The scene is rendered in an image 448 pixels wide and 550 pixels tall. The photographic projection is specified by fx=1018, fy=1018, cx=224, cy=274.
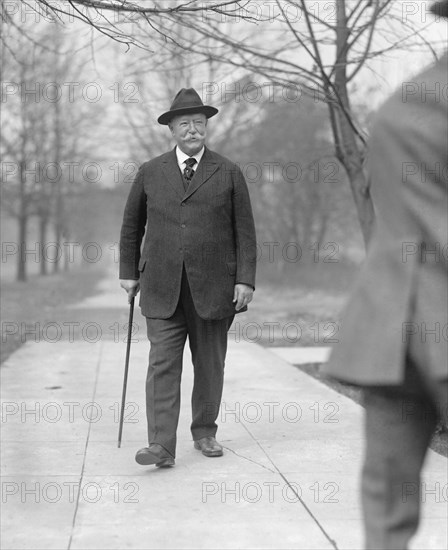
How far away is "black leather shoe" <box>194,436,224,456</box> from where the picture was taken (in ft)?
19.4

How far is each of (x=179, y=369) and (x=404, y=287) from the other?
372 cm

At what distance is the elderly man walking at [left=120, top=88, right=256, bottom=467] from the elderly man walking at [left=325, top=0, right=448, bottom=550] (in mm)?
3467

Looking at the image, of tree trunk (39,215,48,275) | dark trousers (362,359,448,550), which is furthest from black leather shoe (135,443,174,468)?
tree trunk (39,215,48,275)

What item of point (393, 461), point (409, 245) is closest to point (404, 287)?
point (409, 245)

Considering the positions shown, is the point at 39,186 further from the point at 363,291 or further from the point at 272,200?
the point at 363,291

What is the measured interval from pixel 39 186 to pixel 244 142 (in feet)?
34.0

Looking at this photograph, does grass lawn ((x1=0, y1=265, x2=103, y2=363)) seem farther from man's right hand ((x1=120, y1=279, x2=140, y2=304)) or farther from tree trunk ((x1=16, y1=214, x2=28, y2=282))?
man's right hand ((x1=120, y1=279, x2=140, y2=304))

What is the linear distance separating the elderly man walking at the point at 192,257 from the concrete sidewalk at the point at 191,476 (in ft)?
1.50

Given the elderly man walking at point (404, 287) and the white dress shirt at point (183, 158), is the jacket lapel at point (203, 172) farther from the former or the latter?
the elderly man walking at point (404, 287)

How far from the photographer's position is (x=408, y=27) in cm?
742

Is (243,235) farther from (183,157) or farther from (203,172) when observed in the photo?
(183,157)

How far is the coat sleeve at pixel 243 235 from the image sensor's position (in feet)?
19.3

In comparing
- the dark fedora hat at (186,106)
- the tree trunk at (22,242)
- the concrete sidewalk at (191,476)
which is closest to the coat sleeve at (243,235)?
the dark fedora hat at (186,106)

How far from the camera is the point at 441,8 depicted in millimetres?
2211
